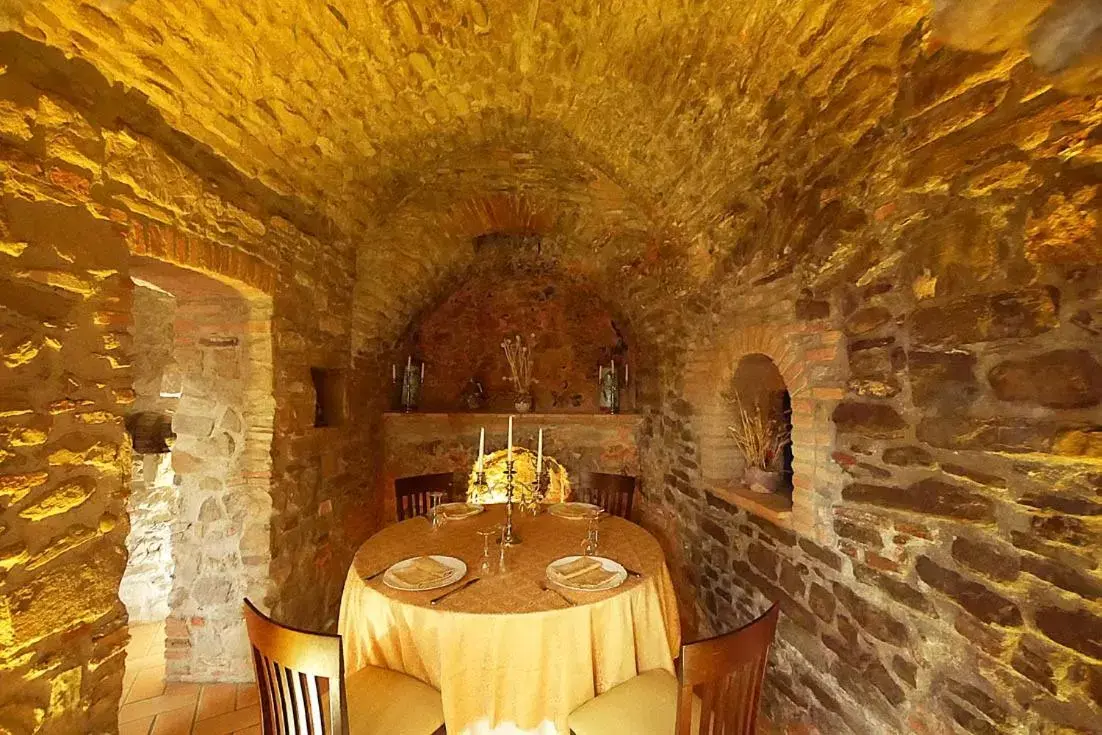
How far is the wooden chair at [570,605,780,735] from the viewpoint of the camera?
125cm

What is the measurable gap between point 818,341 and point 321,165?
2598mm

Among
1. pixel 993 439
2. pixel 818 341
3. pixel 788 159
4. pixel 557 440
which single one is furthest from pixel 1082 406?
pixel 557 440

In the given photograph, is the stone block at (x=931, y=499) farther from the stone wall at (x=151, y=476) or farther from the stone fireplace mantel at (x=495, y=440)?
the stone wall at (x=151, y=476)

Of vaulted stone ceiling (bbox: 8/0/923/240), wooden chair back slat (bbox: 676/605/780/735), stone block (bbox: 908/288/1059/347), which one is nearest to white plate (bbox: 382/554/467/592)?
wooden chair back slat (bbox: 676/605/780/735)

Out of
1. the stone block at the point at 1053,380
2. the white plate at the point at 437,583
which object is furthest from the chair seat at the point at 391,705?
the stone block at the point at 1053,380

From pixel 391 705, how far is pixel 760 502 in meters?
1.82

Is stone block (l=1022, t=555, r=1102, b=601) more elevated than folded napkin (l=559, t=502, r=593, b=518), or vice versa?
stone block (l=1022, t=555, r=1102, b=601)

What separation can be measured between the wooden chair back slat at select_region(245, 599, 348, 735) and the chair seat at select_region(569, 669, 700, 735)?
2.45 feet

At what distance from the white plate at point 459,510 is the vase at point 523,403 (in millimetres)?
1596

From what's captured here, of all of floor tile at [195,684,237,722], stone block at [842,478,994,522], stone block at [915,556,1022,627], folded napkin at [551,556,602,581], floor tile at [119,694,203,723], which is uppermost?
stone block at [842,478,994,522]

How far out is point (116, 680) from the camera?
1.53m

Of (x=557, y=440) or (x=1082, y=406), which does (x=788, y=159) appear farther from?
(x=557, y=440)

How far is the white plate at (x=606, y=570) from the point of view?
1.72 meters

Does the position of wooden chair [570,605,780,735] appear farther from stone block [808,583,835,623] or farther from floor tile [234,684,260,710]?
floor tile [234,684,260,710]
